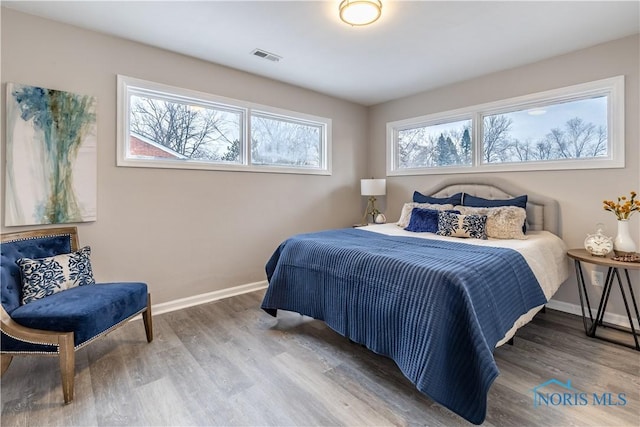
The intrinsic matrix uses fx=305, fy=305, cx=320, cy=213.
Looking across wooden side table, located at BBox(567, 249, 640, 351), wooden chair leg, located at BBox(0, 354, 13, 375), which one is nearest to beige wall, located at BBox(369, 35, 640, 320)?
wooden side table, located at BBox(567, 249, 640, 351)

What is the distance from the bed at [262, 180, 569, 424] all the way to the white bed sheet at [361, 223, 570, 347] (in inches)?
0.4

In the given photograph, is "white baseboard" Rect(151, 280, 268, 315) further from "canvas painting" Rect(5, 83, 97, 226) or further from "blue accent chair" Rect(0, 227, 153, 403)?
"canvas painting" Rect(5, 83, 97, 226)

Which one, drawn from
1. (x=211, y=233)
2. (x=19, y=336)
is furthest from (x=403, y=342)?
(x=211, y=233)

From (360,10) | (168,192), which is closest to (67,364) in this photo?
(168,192)

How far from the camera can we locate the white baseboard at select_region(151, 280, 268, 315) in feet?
9.87

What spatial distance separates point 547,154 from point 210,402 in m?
3.76

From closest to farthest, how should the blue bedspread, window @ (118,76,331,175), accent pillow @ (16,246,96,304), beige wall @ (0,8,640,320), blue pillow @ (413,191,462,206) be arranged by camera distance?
the blue bedspread → accent pillow @ (16,246,96,304) → beige wall @ (0,8,640,320) → window @ (118,76,331,175) → blue pillow @ (413,191,462,206)

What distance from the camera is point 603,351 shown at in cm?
225

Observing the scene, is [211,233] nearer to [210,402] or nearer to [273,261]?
[273,261]

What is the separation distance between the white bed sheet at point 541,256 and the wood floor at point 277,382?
0.36m

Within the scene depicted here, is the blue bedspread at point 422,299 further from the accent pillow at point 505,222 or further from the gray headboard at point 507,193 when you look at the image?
the gray headboard at point 507,193

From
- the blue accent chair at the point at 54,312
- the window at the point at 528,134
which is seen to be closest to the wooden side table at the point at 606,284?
the window at the point at 528,134

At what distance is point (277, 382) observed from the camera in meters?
1.88

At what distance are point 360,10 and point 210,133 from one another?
2049 mm
